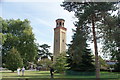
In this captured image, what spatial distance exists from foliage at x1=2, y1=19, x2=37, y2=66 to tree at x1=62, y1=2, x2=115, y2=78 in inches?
857

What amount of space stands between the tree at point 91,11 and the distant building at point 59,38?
35543 millimetres

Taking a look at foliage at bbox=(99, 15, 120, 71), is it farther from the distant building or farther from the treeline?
the distant building

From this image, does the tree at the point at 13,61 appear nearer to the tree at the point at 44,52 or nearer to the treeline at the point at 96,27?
the treeline at the point at 96,27

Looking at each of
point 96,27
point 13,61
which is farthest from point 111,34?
point 13,61

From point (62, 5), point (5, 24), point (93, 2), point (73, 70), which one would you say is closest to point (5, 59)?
point (5, 24)

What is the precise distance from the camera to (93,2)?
18.1 m

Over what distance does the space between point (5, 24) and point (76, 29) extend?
2613cm

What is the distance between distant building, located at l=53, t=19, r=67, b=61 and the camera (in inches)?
2178

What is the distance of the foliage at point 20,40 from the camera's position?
39456 mm

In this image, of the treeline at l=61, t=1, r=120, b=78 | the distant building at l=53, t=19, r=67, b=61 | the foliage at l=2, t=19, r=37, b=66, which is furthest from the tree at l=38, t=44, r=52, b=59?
the treeline at l=61, t=1, r=120, b=78

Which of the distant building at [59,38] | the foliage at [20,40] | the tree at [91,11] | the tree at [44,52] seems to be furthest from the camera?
the tree at [44,52]

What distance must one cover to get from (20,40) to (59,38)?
60.0 ft

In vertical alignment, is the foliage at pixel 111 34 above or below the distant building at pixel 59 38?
below

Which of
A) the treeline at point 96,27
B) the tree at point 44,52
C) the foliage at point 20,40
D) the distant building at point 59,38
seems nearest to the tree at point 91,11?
the treeline at point 96,27
